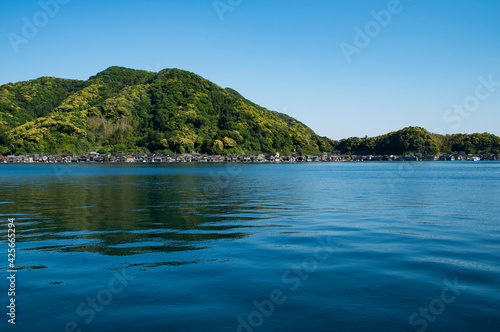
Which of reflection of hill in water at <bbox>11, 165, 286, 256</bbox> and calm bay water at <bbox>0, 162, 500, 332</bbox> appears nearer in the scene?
calm bay water at <bbox>0, 162, 500, 332</bbox>

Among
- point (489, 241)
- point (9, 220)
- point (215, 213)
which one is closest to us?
point (489, 241)

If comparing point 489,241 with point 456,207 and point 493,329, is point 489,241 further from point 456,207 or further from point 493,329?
point 456,207

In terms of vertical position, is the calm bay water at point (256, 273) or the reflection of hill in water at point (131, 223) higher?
the calm bay water at point (256, 273)

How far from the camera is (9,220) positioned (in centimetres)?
2531

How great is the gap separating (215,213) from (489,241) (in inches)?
722

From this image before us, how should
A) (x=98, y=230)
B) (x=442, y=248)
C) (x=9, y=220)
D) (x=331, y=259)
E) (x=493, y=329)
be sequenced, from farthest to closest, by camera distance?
(x=9, y=220) → (x=98, y=230) → (x=442, y=248) → (x=331, y=259) → (x=493, y=329)

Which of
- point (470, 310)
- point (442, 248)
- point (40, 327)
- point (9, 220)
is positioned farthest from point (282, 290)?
point (9, 220)

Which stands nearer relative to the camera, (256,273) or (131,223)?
(256,273)

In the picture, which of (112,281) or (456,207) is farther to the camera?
(456,207)

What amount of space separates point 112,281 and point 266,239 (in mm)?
8822

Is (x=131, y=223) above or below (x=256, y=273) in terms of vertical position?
below

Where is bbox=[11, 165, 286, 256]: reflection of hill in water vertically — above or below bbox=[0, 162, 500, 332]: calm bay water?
below

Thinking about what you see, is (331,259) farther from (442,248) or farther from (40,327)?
(40,327)

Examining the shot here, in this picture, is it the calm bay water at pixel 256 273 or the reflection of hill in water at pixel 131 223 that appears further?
the reflection of hill in water at pixel 131 223
